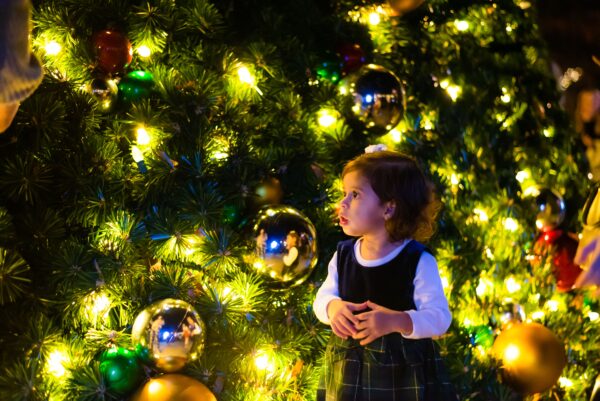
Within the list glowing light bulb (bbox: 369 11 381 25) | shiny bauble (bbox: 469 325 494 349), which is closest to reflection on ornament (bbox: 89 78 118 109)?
glowing light bulb (bbox: 369 11 381 25)

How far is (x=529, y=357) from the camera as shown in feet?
6.85

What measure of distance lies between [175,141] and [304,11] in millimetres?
654

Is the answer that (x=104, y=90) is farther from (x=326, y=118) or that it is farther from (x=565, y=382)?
(x=565, y=382)

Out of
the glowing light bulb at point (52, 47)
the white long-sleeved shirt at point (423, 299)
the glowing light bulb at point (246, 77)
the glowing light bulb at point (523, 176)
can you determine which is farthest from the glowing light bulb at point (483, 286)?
the glowing light bulb at point (52, 47)

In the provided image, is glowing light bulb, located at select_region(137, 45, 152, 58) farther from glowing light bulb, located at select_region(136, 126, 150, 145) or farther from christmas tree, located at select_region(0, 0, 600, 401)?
glowing light bulb, located at select_region(136, 126, 150, 145)

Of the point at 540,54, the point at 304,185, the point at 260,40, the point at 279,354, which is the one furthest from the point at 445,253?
the point at 540,54

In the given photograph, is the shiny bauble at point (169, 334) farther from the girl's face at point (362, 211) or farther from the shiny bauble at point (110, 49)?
the shiny bauble at point (110, 49)

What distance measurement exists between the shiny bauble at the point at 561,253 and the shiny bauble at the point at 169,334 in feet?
4.47

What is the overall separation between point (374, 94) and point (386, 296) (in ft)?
1.97

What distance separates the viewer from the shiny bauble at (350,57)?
2.15 metres

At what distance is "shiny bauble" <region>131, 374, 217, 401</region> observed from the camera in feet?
5.11

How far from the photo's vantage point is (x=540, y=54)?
2691 mm

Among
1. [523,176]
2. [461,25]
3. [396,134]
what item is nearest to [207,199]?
[396,134]

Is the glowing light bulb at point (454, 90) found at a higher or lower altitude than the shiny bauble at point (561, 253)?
higher
